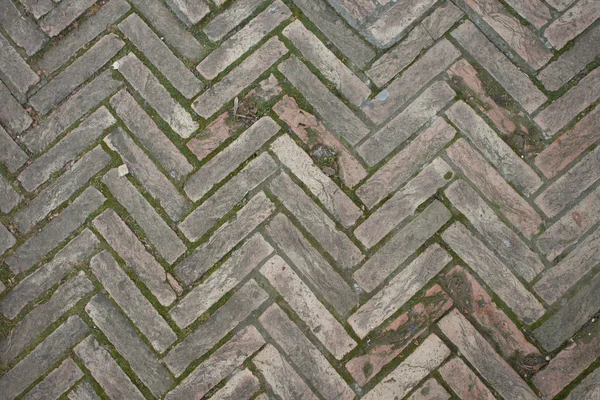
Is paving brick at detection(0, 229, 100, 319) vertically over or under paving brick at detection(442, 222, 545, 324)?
over

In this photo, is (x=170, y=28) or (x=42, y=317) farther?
(x=170, y=28)

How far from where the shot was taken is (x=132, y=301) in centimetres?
297

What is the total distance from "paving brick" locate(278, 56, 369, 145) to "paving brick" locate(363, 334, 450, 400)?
128 cm

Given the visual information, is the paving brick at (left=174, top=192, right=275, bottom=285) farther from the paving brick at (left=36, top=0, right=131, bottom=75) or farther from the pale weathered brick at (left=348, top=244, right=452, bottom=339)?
the paving brick at (left=36, top=0, right=131, bottom=75)

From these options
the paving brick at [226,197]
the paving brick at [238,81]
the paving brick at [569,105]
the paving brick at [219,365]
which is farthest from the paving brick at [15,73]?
the paving brick at [569,105]

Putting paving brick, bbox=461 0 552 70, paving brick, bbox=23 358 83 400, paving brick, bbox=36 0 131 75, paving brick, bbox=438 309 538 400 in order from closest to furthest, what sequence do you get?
paving brick, bbox=438 309 538 400, paving brick, bbox=23 358 83 400, paving brick, bbox=461 0 552 70, paving brick, bbox=36 0 131 75

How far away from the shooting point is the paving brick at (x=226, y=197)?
301 cm

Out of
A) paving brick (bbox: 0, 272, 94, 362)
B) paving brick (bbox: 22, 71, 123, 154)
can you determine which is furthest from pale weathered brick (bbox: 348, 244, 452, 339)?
paving brick (bbox: 22, 71, 123, 154)

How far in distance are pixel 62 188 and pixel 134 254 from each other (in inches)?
24.1

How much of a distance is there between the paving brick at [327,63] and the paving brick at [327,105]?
0.07 meters

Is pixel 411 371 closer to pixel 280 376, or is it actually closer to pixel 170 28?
pixel 280 376

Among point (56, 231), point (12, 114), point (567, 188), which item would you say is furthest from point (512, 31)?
point (12, 114)

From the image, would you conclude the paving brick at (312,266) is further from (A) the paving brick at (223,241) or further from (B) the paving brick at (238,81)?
(B) the paving brick at (238,81)

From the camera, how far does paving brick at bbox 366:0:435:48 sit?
10.1 ft
